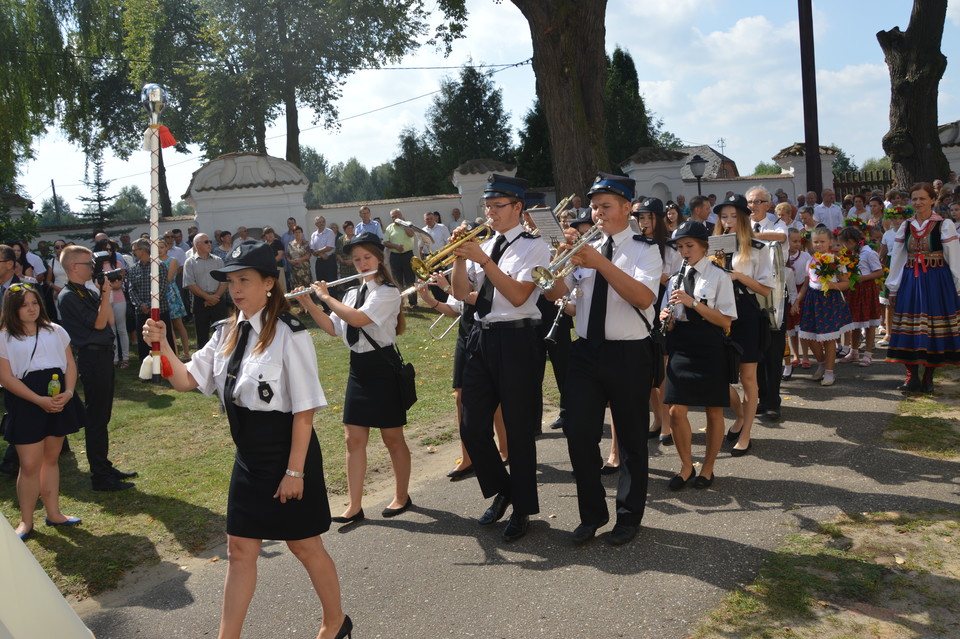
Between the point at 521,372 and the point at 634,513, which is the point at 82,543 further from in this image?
the point at 634,513

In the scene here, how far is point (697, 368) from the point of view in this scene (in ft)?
19.5

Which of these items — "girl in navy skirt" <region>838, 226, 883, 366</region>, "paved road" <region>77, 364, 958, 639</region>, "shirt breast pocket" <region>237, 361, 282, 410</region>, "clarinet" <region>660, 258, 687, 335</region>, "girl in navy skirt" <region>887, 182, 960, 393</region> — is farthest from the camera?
"girl in navy skirt" <region>838, 226, 883, 366</region>

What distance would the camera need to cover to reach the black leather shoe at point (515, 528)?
17.1 feet

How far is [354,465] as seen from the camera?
5.70 metres

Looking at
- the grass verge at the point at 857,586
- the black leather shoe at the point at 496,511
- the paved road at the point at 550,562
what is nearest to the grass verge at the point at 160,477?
the paved road at the point at 550,562

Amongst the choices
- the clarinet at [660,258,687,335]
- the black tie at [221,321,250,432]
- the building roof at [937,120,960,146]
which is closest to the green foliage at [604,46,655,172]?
the building roof at [937,120,960,146]

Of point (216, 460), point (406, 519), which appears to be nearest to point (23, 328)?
point (216, 460)

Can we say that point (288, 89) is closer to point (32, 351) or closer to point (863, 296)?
point (863, 296)

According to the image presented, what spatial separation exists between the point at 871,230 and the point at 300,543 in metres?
11.2

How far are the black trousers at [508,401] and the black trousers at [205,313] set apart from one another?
8285 mm

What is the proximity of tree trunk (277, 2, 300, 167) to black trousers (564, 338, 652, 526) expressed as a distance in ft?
89.6

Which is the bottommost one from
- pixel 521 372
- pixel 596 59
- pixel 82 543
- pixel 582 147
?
pixel 82 543

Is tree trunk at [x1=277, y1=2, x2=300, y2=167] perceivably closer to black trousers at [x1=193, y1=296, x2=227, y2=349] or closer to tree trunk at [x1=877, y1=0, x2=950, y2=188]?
black trousers at [x1=193, y1=296, x2=227, y2=349]

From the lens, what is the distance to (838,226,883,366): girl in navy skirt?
9.90 metres
